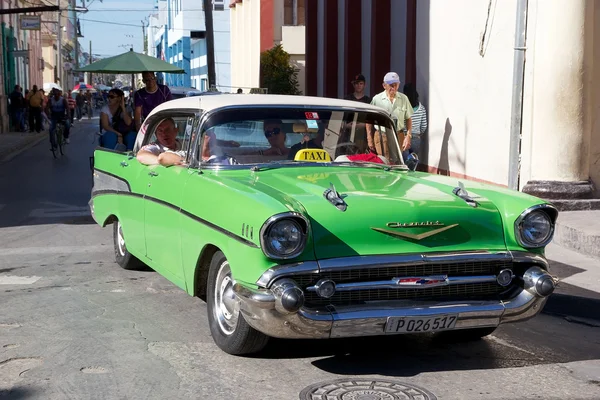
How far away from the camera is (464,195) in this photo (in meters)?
5.44

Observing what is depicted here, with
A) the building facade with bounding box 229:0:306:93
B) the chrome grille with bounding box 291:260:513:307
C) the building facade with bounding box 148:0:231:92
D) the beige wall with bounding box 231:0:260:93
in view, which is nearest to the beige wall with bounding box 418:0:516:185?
the chrome grille with bounding box 291:260:513:307

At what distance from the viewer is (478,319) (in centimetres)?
511

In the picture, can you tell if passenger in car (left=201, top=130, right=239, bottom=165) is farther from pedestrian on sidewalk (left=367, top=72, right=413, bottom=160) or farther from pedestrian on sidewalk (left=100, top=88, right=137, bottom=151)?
pedestrian on sidewalk (left=100, top=88, right=137, bottom=151)

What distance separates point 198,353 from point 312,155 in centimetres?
164

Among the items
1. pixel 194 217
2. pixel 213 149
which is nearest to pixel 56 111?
pixel 213 149

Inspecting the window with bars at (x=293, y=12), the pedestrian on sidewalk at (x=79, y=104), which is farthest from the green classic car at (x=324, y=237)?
the pedestrian on sidewalk at (x=79, y=104)

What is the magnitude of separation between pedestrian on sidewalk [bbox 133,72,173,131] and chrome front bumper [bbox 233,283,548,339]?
7941mm

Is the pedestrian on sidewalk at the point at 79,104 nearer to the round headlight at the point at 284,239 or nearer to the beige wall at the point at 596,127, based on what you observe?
the beige wall at the point at 596,127

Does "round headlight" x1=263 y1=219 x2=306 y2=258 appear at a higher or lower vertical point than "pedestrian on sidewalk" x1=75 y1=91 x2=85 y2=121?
higher

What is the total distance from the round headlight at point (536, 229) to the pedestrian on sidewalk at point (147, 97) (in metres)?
8.05

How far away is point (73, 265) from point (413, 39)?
9.43 meters

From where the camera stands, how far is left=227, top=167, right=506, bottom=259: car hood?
16.2ft

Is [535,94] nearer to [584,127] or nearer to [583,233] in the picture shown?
[584,127]

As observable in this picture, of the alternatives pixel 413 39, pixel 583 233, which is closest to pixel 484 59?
pixel 413 39
